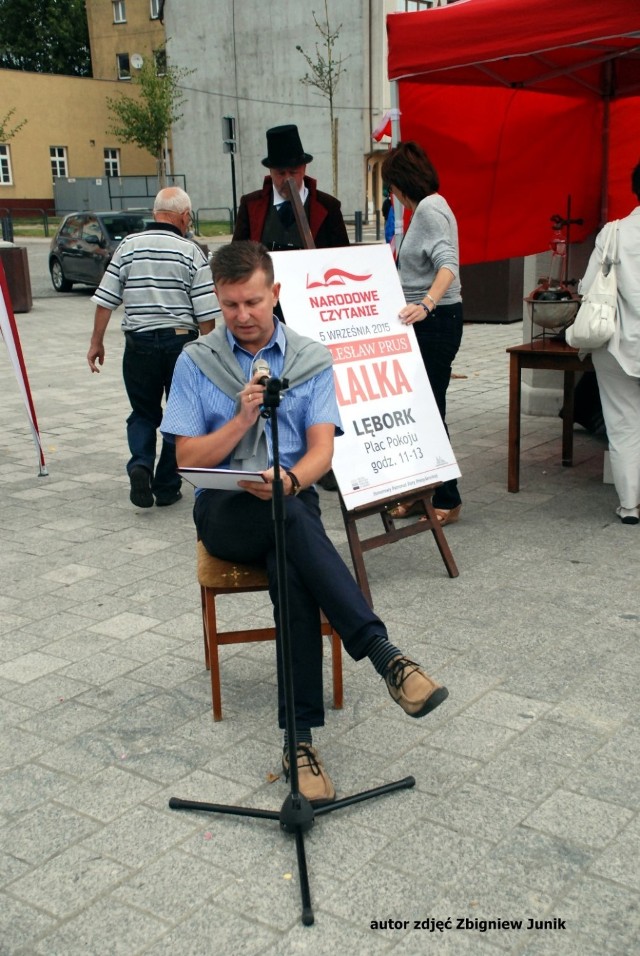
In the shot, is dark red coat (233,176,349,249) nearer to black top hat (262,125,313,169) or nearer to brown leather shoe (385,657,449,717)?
black top hat (262,125,313,169)

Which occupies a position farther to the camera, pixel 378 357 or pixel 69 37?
pixel 69 37

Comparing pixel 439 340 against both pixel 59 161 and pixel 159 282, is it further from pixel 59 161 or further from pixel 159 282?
pixel 59 161

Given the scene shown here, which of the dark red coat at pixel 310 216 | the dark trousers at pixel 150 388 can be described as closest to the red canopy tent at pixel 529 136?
the dark red coat at pixel 310 216

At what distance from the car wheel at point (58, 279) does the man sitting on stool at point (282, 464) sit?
17129 mm

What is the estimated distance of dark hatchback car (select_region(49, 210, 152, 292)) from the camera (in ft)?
60.5

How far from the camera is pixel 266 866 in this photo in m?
2.72

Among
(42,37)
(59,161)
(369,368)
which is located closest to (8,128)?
(59,161)

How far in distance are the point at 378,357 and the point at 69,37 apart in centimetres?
6455

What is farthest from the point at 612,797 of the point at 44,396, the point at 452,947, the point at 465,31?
the point at 44,396

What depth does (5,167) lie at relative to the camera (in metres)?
46.7

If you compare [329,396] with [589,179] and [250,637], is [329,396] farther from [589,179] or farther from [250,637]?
[589,179]

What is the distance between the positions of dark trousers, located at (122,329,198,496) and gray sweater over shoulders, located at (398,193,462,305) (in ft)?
4.63

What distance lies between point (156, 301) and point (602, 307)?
8.11 feet

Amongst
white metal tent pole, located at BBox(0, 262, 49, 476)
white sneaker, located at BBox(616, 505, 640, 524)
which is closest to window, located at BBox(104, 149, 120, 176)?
white metal tent pole, located at BBox(0, 262, 49, 476)
